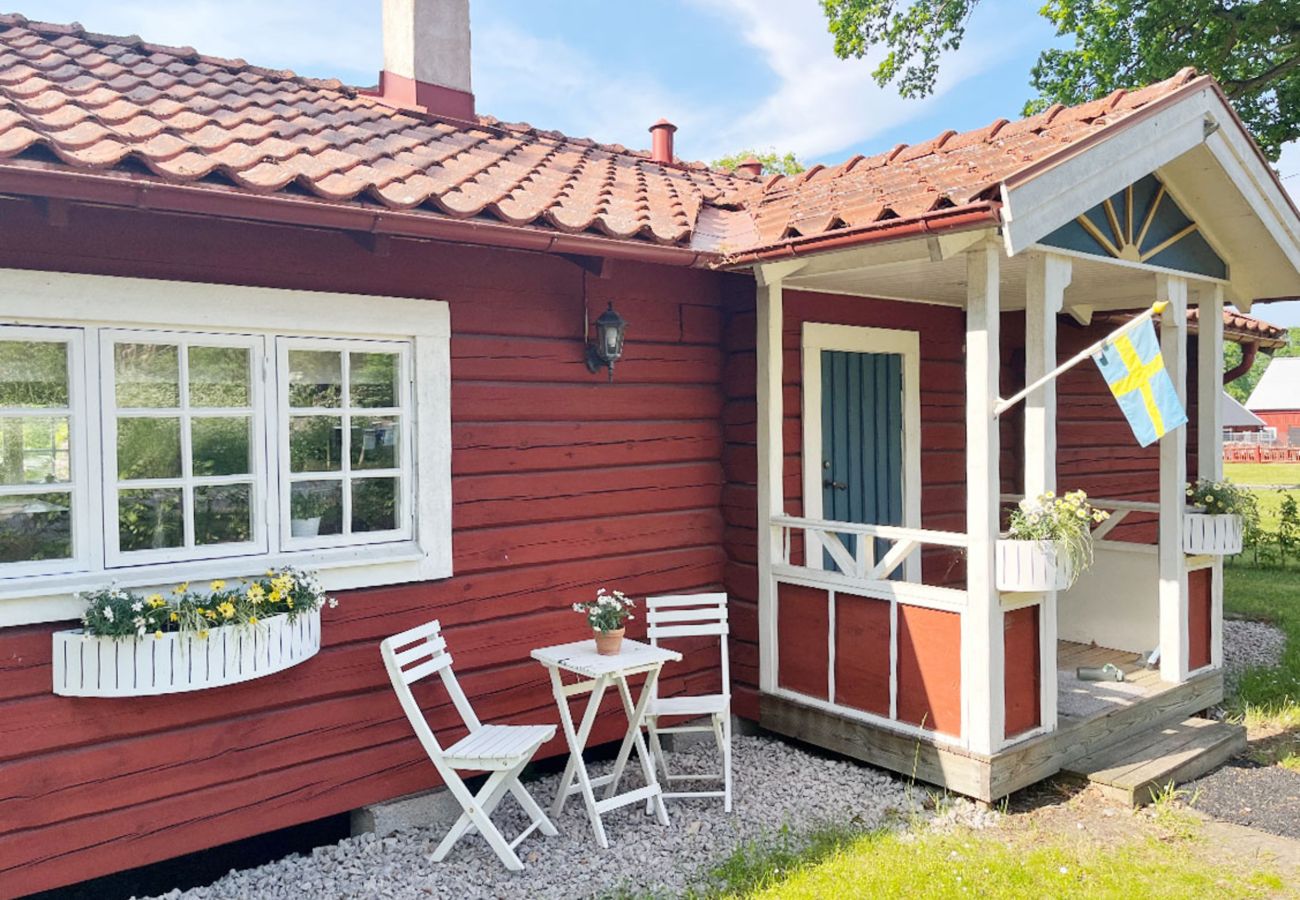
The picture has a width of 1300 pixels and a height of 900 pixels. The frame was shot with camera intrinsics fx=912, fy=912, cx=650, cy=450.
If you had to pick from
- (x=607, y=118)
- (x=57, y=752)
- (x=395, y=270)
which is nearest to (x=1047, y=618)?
(x=395, y=270)

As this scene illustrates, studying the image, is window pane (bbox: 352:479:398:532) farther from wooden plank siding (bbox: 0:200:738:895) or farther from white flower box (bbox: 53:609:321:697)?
white flower box (bbox: 53:609:321:697)

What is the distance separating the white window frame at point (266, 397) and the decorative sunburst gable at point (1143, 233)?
2.99 m

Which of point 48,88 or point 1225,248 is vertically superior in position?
point 48,88

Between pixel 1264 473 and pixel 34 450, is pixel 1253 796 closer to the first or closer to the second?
pixel 34 450

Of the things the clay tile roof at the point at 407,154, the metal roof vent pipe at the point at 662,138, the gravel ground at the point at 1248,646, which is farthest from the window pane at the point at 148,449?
the gravel ground at the point at 1248,646

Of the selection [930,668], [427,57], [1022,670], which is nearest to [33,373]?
[427,57]

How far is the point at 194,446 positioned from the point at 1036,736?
3970 millimetres

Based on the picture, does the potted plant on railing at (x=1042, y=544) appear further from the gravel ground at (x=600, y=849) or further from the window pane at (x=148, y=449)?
the window pane at (x=148, y=449)

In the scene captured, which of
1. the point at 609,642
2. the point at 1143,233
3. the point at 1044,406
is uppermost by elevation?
the point at 1143,233

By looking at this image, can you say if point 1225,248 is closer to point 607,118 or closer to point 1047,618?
point 1047,618

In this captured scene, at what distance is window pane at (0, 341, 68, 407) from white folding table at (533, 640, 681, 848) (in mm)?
2208

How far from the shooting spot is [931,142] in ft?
16.2

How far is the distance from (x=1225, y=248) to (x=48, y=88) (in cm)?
621

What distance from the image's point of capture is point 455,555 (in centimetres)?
430
